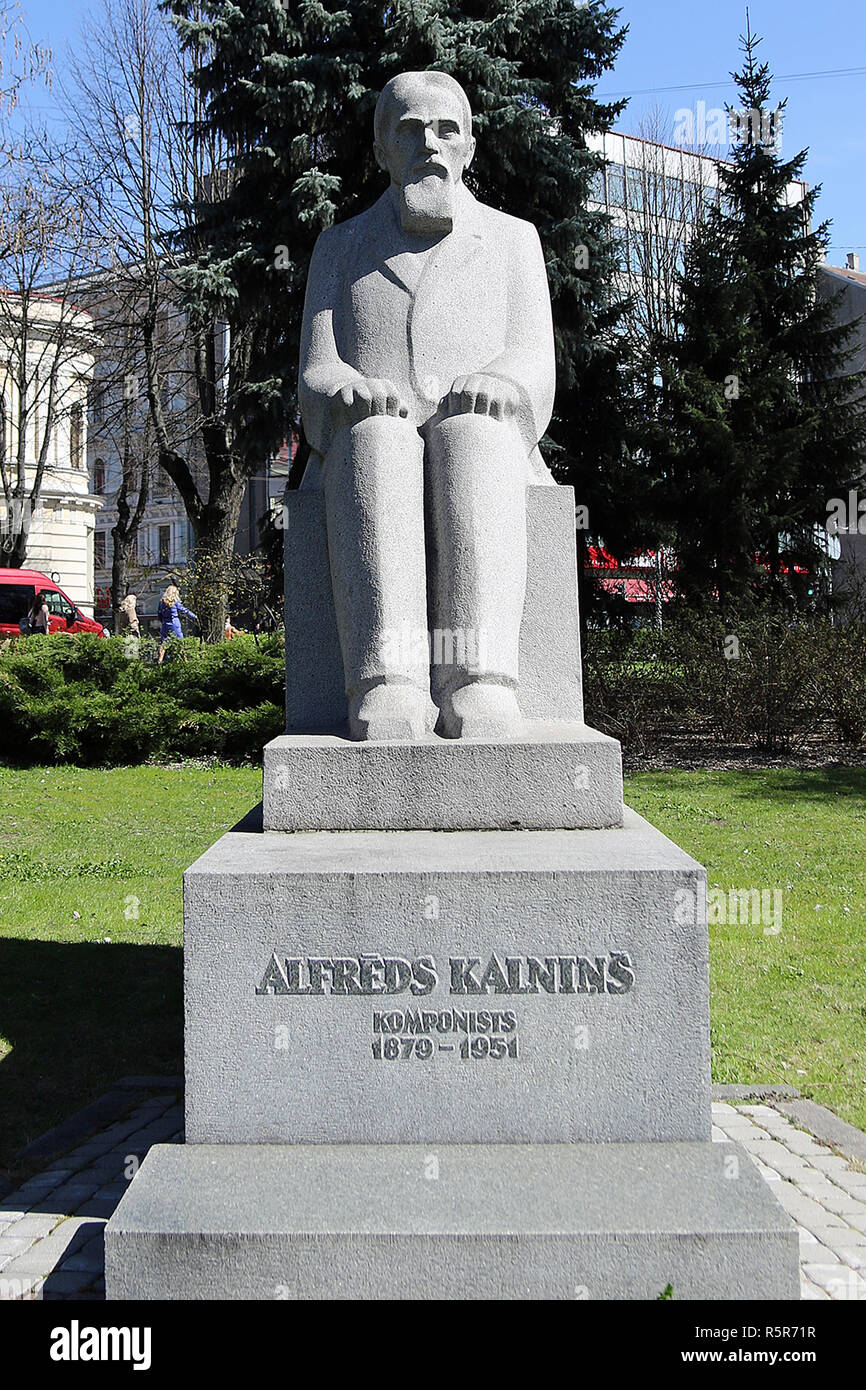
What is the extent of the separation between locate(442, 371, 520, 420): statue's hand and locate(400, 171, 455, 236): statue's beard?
0.72 metres

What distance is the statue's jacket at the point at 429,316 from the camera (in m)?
3.94

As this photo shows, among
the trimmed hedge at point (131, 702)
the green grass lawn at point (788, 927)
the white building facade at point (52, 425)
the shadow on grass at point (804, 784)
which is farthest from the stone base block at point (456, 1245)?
the white building facade at point (52, 425)

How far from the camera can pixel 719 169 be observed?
62.3 feet

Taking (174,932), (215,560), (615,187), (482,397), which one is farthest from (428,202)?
(615,187)

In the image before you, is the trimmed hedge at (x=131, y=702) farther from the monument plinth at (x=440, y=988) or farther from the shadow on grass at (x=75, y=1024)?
the monument plinth at (x=440, y=988)

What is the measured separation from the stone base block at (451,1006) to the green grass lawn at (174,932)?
4.49 ft

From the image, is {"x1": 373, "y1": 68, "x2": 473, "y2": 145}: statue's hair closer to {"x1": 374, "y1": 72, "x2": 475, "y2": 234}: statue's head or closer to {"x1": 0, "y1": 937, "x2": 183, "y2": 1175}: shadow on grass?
{"x1": 374, "y1": 72, "x2": 475, "y2": 234}: statue's head

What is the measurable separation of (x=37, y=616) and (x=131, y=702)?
37.0ft

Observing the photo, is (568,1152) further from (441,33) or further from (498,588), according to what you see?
(441,33)

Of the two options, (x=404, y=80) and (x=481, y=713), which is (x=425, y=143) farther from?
(x=481, y=713)

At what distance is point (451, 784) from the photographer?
10.8 ft

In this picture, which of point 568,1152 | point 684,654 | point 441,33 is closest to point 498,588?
point 568,1152

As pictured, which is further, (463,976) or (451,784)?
(451,784)

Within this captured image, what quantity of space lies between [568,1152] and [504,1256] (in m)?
0.35
